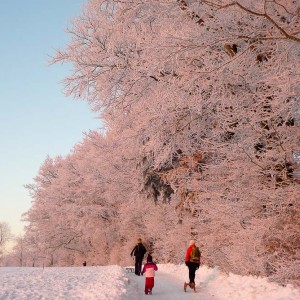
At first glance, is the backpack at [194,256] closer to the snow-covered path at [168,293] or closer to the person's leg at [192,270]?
the person's leg at [192,270]

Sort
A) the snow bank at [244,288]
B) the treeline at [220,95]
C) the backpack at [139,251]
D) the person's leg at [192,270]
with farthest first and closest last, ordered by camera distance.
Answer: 1. the backpack at [139,251]
2. the person's leg at [192,270]
3. the snow bank at [244,288]
4. the treeline at [220,95]

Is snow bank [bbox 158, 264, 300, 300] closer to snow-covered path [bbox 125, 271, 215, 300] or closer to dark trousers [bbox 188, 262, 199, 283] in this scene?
snow-covered path [bbox 125, 271, 215, 300]

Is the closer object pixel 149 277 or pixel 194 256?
pixel 149 277

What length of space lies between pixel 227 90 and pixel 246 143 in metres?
1.28

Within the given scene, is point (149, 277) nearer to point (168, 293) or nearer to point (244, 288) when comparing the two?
point (168, 293)

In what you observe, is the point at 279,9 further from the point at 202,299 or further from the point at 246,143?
the point at 202,299

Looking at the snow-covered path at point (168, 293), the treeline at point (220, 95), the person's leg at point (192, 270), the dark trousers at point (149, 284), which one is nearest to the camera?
the treeline at point (220, 95)

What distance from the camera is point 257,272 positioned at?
10.7 metres

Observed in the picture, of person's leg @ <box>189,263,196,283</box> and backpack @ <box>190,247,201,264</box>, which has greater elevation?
backpack @ <box>190,247,201,264</box>

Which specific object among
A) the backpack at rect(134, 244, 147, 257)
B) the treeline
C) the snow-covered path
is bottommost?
the snow-covered path

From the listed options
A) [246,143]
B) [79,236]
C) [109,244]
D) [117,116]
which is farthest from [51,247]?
[246,143]

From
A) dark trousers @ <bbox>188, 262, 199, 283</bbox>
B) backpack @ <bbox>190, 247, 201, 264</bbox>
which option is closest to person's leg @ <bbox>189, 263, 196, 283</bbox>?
dark trousers @ <bbox>188, 262, 199, 283</bbox>

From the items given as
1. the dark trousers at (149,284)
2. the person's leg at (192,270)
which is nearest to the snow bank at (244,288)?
the person's leg at (192,270)

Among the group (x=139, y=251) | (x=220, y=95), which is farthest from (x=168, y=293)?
(x=139, y=251)
